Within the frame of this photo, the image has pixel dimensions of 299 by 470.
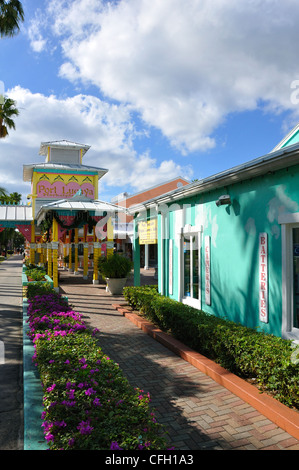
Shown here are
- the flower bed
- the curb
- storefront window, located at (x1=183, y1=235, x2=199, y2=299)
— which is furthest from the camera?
storefront window, located at (x1=183, y1=235, x2=199, y2=299)

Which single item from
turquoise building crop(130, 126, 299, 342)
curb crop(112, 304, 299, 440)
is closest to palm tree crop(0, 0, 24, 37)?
turquoise building crop(130, 126, 299, 342)

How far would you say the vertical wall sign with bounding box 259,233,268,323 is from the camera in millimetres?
5406

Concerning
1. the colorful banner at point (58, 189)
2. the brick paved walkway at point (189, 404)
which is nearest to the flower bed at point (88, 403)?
the brick paved walkway at point (189, 404)

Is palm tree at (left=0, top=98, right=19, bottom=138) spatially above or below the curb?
above

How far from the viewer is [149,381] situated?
16.4ft

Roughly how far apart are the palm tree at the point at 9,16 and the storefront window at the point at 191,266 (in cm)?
1011

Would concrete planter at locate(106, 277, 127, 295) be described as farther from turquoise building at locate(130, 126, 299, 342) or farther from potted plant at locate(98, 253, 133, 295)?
turquoise building at locate(130, 126, 299, 342)

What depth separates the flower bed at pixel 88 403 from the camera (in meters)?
2.57

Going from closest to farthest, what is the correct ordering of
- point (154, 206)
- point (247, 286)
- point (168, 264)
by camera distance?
point (247, 286) → point (168, 264) → point (154, 206)

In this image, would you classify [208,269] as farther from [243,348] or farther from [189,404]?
[189,404]

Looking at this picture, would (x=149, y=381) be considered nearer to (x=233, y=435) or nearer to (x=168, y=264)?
(x=233, y=435)

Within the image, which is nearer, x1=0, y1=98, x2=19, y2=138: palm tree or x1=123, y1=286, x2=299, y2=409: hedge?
x1=123, y1=286, x2=299, y2=409: hedge
